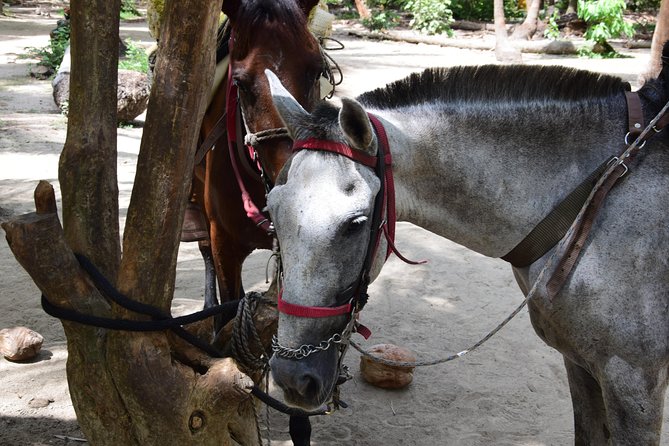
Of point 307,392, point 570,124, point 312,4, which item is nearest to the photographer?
point 307,392

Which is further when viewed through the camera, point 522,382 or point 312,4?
point 522,382

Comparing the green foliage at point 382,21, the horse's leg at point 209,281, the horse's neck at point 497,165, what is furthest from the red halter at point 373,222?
the green foliage at point 382,21

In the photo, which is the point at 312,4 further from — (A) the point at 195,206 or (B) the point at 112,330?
(B) the point at 112,330

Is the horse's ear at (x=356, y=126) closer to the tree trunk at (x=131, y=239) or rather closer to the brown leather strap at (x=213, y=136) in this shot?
the tree trunk at (x=131, y=239)

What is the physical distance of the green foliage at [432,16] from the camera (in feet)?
71.7

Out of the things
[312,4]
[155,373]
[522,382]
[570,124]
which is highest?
[312,4]

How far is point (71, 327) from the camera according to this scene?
7.46 feet

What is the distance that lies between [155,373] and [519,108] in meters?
1.51

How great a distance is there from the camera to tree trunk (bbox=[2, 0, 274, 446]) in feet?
6.88

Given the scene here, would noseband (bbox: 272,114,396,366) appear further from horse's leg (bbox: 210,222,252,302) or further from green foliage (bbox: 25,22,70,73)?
green foliage (bbox: 25,22,70,73)

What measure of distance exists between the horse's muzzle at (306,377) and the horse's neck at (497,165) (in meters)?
0.58

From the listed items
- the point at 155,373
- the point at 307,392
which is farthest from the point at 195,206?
the point at 307,392

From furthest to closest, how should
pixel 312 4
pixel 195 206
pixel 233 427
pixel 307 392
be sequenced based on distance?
pixel 195 206
pixel 312 4
pixel 233 427
pixel 307 392

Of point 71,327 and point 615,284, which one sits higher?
point 615,284
